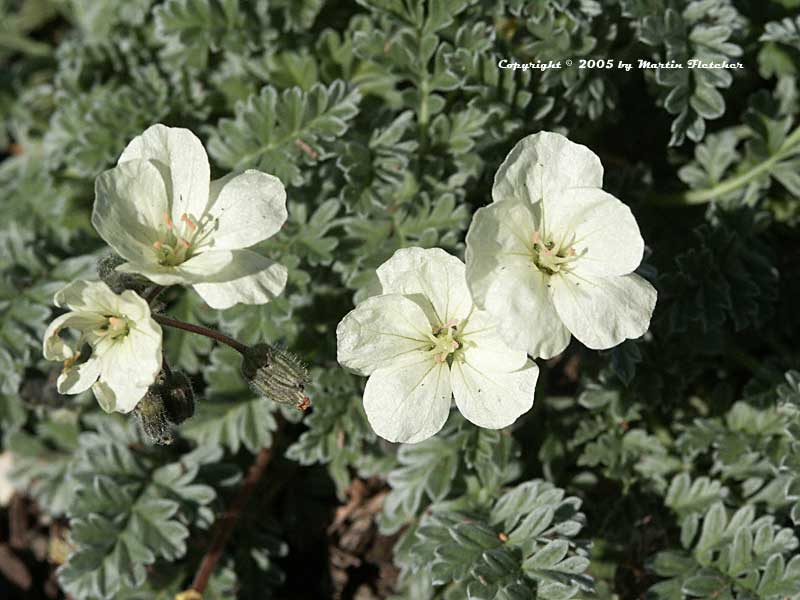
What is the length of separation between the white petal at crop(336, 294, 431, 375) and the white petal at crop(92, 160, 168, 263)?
724 millimetres

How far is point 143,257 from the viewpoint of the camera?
9.99 ft

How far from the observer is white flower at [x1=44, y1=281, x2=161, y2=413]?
2.94 meters

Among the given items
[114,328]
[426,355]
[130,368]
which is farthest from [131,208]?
[426,355]

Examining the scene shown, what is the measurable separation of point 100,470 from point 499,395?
2.31 meters

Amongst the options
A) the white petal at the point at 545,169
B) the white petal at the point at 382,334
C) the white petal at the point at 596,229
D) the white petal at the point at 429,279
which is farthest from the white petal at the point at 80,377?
the white petal at the point at 596,229

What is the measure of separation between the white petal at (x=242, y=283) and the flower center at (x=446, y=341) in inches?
22.2

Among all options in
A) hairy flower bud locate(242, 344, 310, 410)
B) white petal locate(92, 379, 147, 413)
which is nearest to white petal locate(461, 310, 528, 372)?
hairy flower bud locate(242, 344, 310, 410)

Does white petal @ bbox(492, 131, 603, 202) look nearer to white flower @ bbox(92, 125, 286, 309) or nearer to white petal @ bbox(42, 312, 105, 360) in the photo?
white flower @ bbox(92, 125, 286, 309)

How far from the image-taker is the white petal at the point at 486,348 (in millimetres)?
3002

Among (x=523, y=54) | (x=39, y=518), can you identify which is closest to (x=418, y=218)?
(x=523, y=54)

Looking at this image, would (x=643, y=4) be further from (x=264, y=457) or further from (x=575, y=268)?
(x=264, y=457)

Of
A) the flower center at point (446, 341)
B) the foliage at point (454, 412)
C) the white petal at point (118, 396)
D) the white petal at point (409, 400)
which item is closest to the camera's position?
the white petal at point (118, 396)

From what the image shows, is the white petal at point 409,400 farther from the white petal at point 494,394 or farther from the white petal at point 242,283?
the white petal at point 242,283

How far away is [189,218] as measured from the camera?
322 centimetres
